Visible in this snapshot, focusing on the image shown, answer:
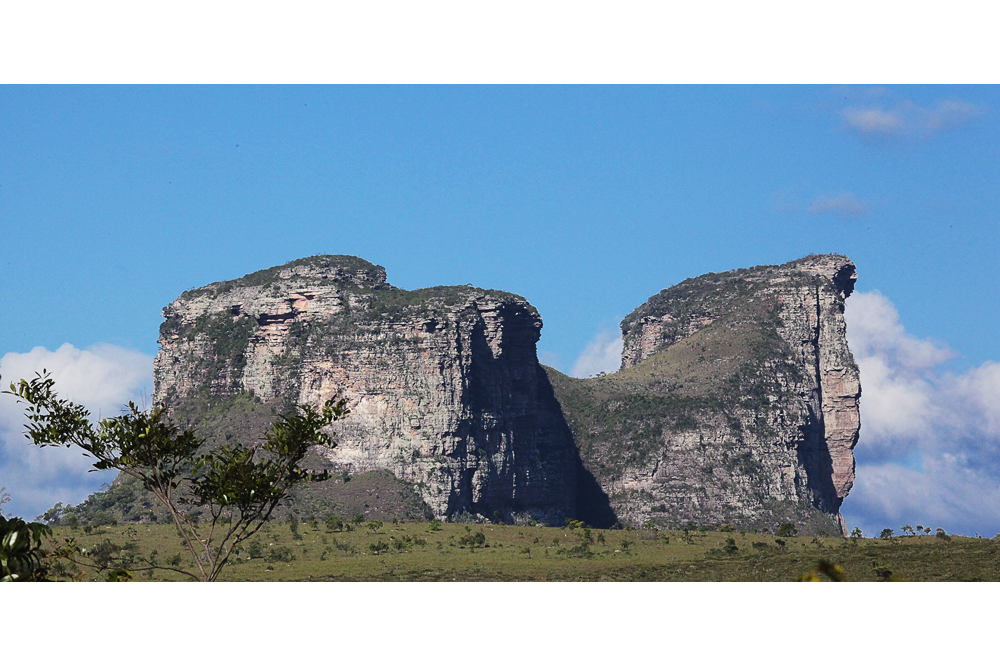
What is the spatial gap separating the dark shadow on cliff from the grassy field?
59393 mm

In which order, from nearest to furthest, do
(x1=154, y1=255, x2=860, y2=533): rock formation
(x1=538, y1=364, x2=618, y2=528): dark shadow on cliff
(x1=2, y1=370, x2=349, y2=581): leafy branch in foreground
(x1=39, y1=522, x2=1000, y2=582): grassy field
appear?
(x1=2, y1=370, x2=349, y2=581): leafy branch in foreground < (x1=39, y1=522, x2=1000, y2=582): grassy field < (x1=154, y1=255, x2=860, y2=533): rock formation < (x1=538, y1=364, x2=618, y2=528): dark shadow on cliff

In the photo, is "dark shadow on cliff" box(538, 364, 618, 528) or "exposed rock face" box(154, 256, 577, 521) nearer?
"exposed rock face" box(154, 256, 577, 521)

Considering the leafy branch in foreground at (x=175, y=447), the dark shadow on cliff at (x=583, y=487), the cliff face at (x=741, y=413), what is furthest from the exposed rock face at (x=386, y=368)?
the leafy branch in foreground at (x=175, y=447)

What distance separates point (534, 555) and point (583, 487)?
85.3m

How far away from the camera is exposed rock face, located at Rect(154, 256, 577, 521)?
419ft

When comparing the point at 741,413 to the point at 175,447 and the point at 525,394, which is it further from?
the point at 175,447

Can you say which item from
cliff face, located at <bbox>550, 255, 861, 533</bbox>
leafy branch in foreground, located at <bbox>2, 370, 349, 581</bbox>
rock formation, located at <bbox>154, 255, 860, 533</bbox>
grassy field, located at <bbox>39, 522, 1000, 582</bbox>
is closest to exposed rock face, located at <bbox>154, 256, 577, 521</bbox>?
rock formation, located at <bbox>154, 255, 860, 533</bbox>

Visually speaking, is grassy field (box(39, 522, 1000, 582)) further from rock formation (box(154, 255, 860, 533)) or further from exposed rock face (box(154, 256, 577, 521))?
rock formation (box(154, 255, 860, 533))

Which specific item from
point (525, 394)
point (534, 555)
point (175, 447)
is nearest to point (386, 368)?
point (525, 394)

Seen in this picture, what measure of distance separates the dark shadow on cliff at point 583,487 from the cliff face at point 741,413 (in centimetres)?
71

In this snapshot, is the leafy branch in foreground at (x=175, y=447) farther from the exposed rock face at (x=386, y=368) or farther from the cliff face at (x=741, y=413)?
the cliff face at (x=741, y=413)

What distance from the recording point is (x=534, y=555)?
213ft

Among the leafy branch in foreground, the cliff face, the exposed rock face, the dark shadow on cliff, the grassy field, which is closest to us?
the leafy branch in foreground
